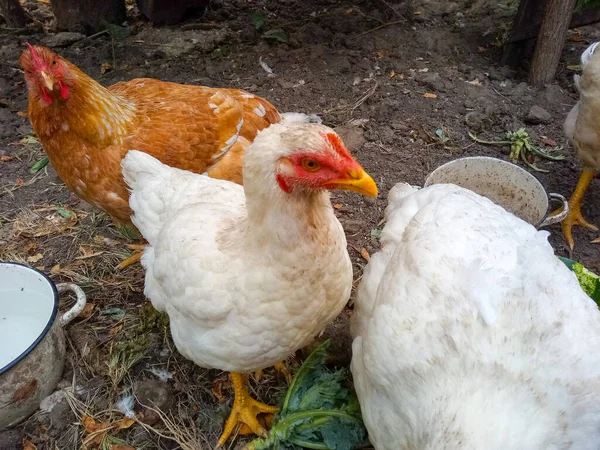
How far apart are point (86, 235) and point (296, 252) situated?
6.58ft

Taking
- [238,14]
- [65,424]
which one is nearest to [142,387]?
[65,424]

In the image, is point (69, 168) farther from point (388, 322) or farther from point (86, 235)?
point (388, 322)

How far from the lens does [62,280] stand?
8.81 feet

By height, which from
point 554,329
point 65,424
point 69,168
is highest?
point 554,329

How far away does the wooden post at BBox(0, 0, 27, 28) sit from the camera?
4.52 meters

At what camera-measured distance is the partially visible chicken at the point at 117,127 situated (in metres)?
2.20

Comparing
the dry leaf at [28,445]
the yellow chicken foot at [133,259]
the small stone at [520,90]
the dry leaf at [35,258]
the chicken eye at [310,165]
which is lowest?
the dry leaf at [28,445]

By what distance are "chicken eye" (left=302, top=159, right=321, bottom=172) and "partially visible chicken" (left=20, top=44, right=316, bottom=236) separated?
4.08 ft

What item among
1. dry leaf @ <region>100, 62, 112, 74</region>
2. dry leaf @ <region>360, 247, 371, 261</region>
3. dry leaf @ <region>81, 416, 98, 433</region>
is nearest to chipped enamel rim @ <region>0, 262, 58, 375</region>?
dry leaf @ <region>81, 416, 98, 433</region>

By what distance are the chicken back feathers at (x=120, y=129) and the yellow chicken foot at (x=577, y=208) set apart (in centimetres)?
194

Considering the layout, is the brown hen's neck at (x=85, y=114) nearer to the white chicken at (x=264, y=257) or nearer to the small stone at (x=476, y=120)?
the white chicken at (x=264, y=257)

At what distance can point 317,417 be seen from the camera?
1.91m

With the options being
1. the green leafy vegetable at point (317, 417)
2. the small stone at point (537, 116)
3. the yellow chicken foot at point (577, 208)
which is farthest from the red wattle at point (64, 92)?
the small stone at point (537, 116)

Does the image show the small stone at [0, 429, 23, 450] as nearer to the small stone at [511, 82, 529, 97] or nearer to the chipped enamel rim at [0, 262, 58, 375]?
the chipped enamel rim at [0, 262, 58, 375]
